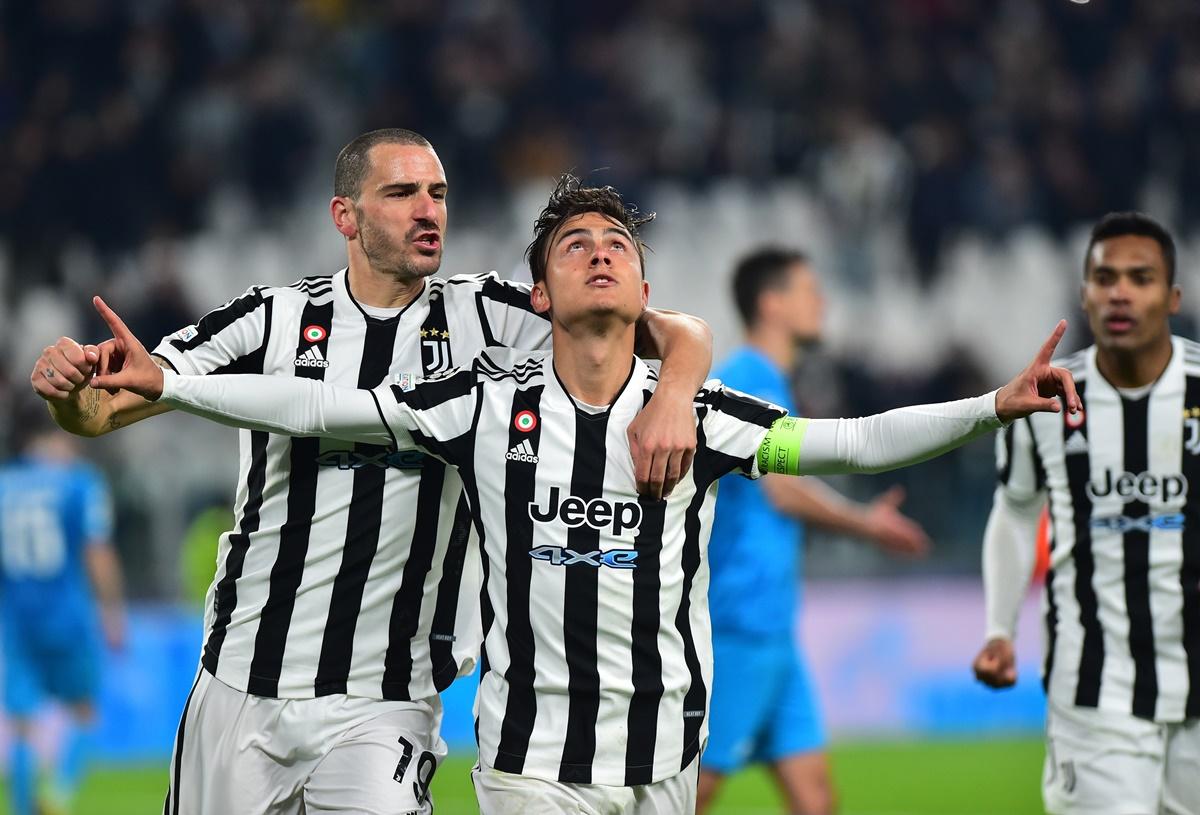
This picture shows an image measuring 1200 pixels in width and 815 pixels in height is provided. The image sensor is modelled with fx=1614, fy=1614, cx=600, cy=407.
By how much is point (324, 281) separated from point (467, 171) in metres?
10.00

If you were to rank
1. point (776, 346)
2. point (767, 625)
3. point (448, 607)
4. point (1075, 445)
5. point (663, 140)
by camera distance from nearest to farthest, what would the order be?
point (448, 607) < point (1075, 445) < point (767, 625) < point (776, 346) < point (663, 140)

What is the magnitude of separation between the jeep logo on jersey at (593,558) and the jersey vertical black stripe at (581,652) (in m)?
0.01

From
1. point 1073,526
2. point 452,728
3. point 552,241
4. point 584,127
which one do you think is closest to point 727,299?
point 584,127

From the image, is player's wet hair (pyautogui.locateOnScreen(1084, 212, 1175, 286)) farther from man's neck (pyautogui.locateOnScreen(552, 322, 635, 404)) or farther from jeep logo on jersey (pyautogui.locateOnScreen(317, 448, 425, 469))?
jeep logo on jersey (pyautogui.locateOnScreen(317, 448, 425, 469))

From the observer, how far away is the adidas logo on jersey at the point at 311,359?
380cm

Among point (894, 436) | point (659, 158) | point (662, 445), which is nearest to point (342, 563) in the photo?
point (662, 445)

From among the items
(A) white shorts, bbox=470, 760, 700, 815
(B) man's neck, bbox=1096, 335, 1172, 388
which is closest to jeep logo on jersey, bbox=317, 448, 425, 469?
(A) white shorts, bbox=470, 760, 700, 815

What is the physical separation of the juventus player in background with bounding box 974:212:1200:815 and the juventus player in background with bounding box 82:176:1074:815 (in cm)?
124

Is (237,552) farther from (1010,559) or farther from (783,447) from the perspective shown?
(1010,559)

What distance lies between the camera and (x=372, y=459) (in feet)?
12.3

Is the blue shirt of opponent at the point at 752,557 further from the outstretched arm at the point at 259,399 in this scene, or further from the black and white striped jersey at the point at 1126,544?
the outstretched arm at the point at 259,399

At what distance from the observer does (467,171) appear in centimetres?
1383

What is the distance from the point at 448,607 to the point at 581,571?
629mm

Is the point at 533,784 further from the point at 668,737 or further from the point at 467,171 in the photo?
the point at 467,171
